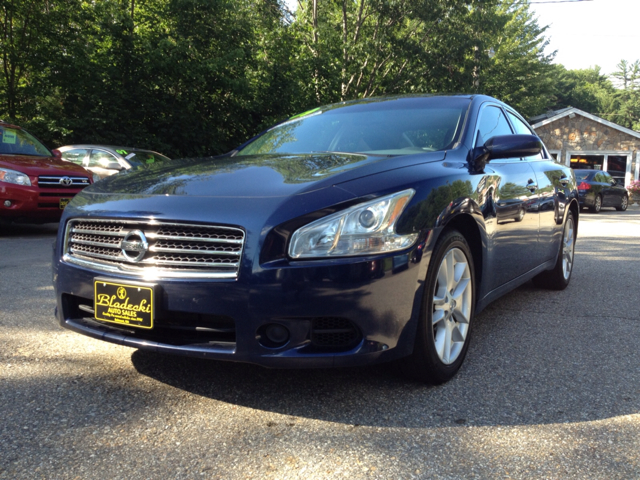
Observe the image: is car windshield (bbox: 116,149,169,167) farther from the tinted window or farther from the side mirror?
the side mirror

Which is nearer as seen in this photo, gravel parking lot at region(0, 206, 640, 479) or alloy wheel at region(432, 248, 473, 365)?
gravel parking lot at region(0, 206, 640, 479)

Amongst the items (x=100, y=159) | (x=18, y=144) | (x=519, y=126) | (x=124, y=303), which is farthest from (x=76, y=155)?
(x=124, y=303)

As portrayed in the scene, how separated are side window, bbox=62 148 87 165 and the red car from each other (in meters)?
2.78

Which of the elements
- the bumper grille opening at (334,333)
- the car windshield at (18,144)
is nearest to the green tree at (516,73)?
the car windshield at (18,144)

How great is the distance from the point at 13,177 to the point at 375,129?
→ 6221 millimetres

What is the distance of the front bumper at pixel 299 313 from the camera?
7.29 ft

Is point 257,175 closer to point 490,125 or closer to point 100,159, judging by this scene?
point 490,125

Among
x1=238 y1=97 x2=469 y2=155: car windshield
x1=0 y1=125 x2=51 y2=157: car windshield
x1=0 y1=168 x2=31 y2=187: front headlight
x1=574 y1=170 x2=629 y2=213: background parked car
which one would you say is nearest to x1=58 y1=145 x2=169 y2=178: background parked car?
x1=0 y1=125 x2=51 y2=157: car windshield

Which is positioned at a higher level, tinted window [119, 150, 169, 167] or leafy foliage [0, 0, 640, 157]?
leafy foliage [0, 0, 640, 157]

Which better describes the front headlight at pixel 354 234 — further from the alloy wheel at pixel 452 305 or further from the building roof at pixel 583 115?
the building roof at pixel 583 115

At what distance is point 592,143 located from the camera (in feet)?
101

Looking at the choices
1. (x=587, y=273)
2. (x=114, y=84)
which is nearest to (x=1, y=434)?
(x=587, y=273)

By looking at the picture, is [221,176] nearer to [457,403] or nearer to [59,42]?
[457,403]

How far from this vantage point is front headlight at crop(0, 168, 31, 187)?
25.9 ft
